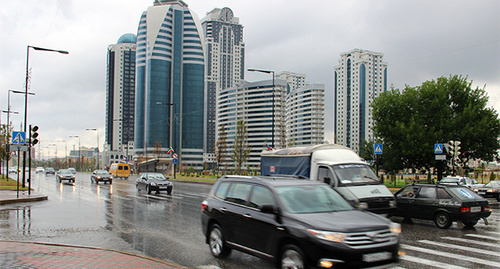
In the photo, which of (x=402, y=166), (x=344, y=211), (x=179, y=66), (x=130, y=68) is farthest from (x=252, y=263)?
(x=130, y=68)

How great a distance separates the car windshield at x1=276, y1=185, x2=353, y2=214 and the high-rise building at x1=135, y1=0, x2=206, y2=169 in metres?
149

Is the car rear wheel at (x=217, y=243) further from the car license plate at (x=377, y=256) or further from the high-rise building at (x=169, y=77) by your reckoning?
the high-rise building at (x=169, y=77)

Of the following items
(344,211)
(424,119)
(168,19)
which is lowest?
(344,211)

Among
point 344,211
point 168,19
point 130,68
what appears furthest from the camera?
point 130,68

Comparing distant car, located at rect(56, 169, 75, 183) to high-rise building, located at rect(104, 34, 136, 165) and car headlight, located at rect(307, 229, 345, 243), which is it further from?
high-rise building, located at rect(104, 34, 136, 165)

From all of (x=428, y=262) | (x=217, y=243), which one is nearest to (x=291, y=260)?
(x=217, y=243)

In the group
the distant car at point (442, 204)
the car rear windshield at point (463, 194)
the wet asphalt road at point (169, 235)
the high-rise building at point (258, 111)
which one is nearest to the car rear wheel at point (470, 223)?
the distant car at point (442, 204)

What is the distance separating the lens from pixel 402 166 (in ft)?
121

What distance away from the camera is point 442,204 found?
491 inches

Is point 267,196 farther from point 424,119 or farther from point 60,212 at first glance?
point 424,119

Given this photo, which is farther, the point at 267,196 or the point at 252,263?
the point at 252,263

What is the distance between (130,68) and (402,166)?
173 metres

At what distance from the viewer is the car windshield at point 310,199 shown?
6.57m

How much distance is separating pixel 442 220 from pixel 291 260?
8.50 metres
